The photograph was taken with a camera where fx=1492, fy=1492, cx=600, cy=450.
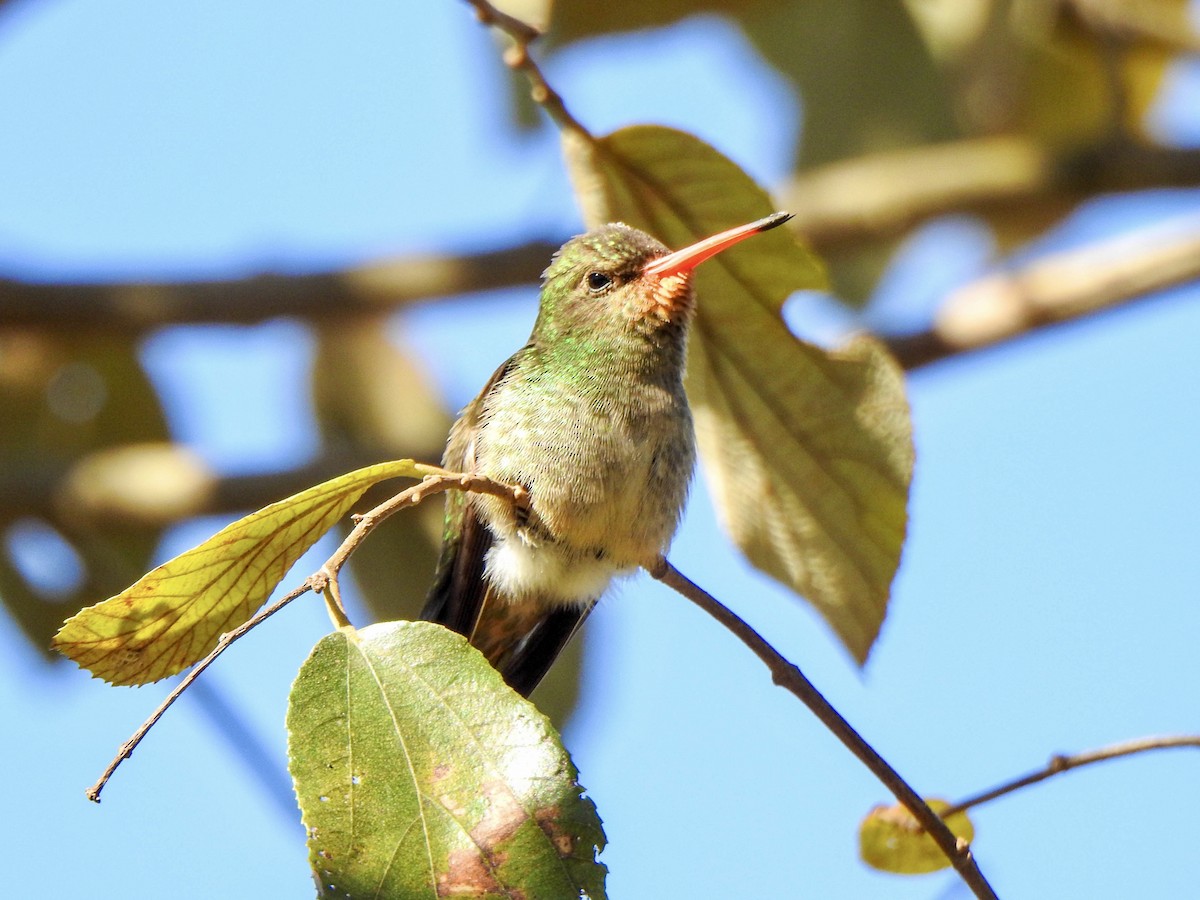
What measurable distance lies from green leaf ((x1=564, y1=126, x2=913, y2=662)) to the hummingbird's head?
0.14m

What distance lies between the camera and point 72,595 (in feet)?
14.0

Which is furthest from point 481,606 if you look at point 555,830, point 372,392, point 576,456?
point 372,392

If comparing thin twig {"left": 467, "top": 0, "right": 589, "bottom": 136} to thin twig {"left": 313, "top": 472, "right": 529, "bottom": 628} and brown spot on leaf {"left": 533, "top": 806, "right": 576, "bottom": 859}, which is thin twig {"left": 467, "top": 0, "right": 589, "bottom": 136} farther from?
brown spot on leaf {"left": 533, "top": 806, "right": 576, "bottom": 859}

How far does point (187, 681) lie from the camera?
1.70 meters

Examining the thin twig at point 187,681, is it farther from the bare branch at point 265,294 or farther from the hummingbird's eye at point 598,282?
the bare branch at point 265,294

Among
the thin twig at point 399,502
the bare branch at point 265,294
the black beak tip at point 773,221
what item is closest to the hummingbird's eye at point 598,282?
the black beak tip at point 773,221

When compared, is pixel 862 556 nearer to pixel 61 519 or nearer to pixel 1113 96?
pixel 1113 96

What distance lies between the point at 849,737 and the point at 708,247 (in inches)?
37.1

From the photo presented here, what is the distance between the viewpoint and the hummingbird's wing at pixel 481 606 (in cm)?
279

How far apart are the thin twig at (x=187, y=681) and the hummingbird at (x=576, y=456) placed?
909 millimetres

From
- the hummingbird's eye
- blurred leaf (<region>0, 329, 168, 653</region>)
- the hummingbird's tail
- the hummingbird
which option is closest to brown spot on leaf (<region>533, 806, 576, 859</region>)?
the hummingbird

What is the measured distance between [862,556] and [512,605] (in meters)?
0.79

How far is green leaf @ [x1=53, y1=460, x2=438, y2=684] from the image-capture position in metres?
1.82

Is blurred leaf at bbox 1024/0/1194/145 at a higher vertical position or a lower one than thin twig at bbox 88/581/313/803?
higher
